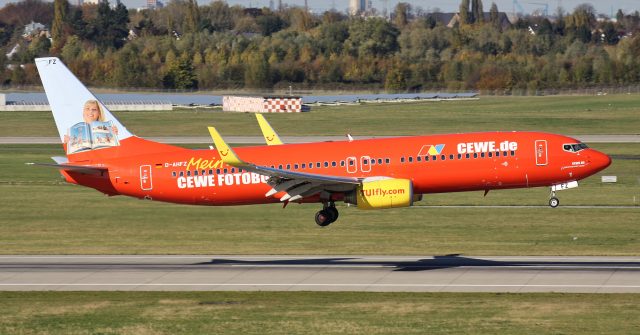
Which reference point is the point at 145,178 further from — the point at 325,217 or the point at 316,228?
the point at 316,228

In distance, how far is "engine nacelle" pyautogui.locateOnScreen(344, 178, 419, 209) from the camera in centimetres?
6481

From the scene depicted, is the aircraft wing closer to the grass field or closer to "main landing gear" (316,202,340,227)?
"main landing gear" (316,202,340,227)

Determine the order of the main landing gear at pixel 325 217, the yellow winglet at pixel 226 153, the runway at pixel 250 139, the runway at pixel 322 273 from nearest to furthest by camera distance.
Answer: the yellow winglet at pixel 226 153 < the runway at pixel 322 273 < the main landing gear at pixel 325 217 < the runway at pixel 250 139

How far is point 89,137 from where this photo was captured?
231 ft

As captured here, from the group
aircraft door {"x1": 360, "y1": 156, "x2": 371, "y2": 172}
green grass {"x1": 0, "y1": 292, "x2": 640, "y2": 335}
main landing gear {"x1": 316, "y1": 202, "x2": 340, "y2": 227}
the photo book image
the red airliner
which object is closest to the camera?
green grass {"x1": 0, "y1": 292, "x2": 640, "y2": 335}

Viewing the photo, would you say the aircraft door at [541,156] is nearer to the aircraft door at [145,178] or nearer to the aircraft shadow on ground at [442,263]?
the aircraft shadow on ground at [442,263]

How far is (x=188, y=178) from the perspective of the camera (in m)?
68.7

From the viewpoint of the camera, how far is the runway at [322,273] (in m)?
63.2

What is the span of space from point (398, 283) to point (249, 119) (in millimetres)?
124906

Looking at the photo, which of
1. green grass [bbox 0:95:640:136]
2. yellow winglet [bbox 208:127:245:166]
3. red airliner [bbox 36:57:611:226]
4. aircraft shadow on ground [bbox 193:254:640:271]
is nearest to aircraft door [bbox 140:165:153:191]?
red airliner [bbox 36:57:611:226]

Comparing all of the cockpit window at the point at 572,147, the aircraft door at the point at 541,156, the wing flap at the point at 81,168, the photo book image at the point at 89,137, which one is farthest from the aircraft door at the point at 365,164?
the wing flap at the point at 81,168

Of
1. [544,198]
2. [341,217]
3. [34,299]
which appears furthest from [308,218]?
[34,299]

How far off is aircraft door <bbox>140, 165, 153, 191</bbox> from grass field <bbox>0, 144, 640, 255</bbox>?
995 centimetres

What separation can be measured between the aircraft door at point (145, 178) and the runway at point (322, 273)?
16.6ft
